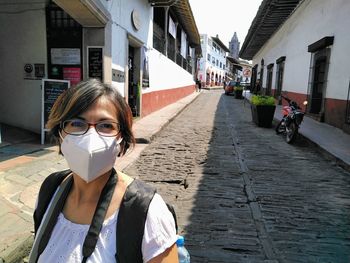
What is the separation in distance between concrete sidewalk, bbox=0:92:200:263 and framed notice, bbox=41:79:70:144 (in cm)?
62

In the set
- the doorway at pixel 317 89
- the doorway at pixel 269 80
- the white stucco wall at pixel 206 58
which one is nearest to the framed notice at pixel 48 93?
the doorway at pixel 317 89

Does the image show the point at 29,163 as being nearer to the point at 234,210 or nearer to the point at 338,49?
the point at 234,210

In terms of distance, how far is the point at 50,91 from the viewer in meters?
7.77

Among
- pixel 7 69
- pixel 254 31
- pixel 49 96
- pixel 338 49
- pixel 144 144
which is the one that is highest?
pixel 254 31

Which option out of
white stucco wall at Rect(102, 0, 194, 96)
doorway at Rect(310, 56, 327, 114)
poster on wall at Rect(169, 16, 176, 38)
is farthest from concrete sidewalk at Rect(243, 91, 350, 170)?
poster on wall at Rect(169, 16, 176, 38)

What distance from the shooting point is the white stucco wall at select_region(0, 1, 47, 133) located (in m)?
8.20

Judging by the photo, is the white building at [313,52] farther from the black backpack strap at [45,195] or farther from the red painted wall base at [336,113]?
the black backpack strap at [45,195]

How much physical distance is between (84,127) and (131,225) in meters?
0.49

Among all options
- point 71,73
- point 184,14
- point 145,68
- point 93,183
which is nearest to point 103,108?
point 93,183

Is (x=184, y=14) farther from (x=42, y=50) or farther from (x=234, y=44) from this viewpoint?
(x=234, y=44)

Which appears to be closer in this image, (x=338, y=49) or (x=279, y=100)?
(x=338, y=49)

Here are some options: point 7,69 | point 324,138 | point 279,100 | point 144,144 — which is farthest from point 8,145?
point 279,100

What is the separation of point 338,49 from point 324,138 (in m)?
3.75

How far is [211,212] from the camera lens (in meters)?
4.38
